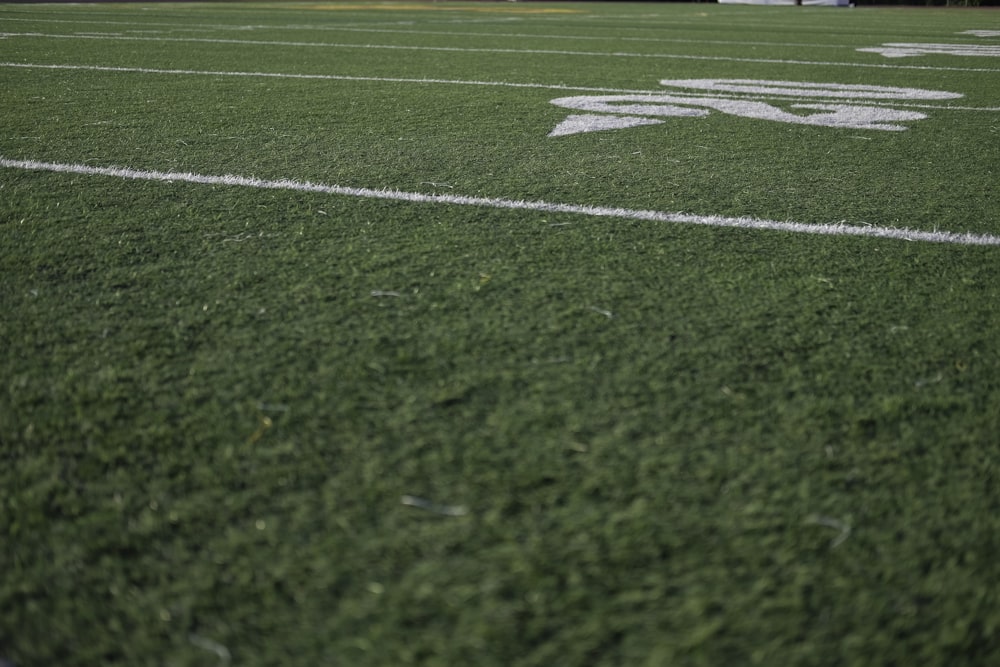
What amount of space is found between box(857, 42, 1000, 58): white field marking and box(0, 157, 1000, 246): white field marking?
6.38m

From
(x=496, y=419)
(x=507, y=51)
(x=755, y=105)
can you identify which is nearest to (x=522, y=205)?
(x=496, y=419)

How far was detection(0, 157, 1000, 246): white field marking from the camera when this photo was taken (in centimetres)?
255

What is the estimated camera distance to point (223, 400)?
1.57 m

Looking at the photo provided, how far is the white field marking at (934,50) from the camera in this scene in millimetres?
8461

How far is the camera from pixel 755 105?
4.96 metres

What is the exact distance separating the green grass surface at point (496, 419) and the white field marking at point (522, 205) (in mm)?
59

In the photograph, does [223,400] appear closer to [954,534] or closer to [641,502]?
[641,502]

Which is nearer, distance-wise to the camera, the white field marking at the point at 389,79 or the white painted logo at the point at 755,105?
the white painted logo at the point at 755,105

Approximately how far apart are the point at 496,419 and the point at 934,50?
29.1 feet

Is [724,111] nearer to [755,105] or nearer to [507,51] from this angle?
[755,105]

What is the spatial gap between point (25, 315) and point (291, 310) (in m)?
0.53

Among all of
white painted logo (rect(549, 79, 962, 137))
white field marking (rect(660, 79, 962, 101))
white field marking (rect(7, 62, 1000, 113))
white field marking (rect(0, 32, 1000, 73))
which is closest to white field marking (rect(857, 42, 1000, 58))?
white field marking (rect(0, 32, 1000, 73))

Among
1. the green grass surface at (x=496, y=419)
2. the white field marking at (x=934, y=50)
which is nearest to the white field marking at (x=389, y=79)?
the green grass surface at (x=496, y=419)

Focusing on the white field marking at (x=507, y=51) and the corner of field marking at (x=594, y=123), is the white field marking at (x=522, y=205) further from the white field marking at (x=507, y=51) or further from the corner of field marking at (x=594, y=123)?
the white field marking at (x=507, y=51)
